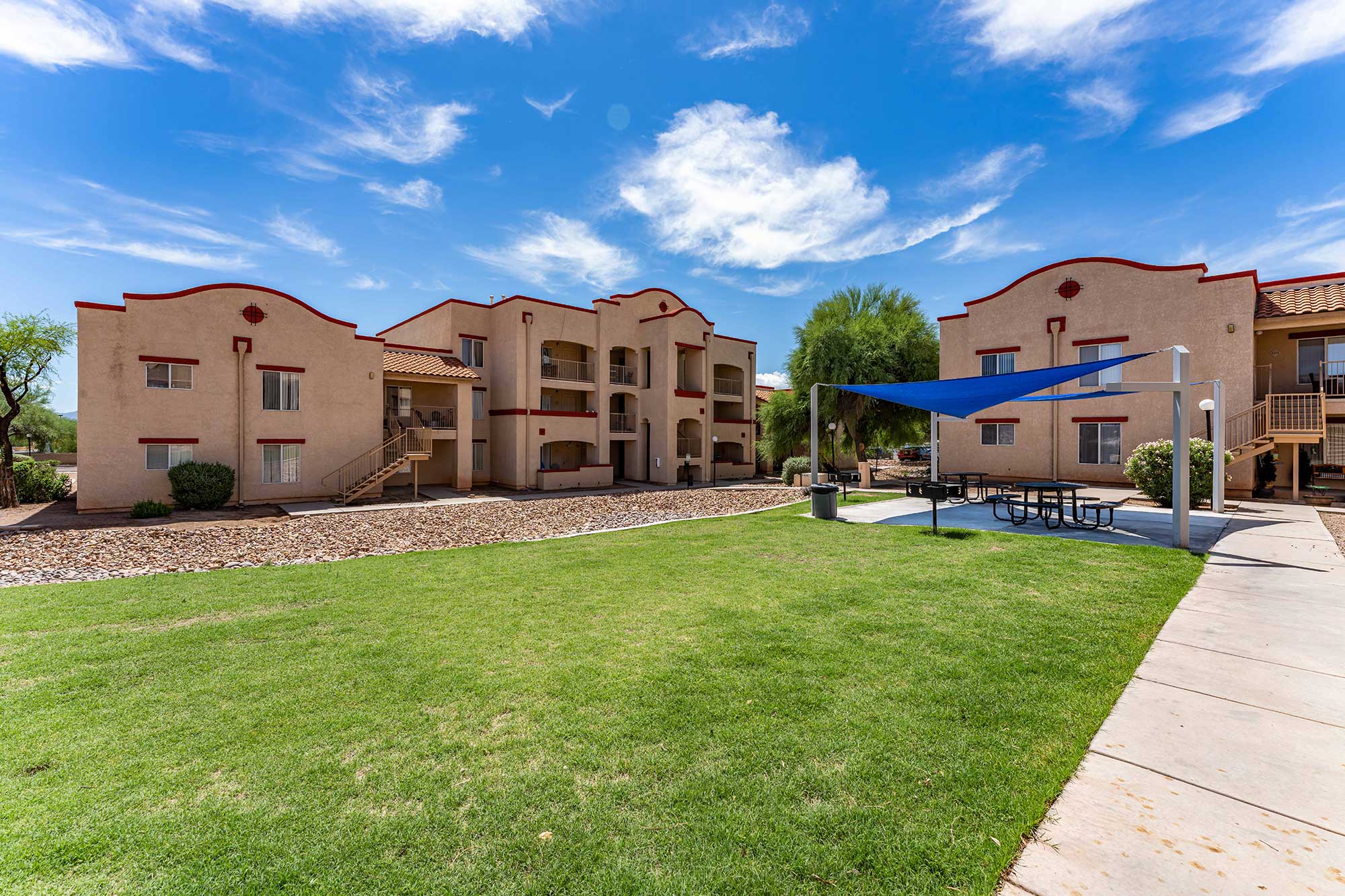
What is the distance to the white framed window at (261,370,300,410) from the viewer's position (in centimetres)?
1873

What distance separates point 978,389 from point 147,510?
2224 centimetres

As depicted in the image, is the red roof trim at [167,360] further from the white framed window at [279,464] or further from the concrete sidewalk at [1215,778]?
the concrete sidewalk at [1215,778]

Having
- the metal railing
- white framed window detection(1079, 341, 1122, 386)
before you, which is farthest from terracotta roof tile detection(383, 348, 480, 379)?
white framed window detection(1079, 341, 1122, 386)

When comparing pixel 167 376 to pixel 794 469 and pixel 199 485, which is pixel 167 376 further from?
pixel 794 469

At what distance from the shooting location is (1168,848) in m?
2.71

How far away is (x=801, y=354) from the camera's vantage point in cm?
2942

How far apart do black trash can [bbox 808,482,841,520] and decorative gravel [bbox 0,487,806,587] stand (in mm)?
3065

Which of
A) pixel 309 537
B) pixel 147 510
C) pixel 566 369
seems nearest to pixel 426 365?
pixel 566 369

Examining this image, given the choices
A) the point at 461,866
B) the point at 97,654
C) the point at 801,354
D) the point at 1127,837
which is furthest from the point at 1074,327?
the point at 97,654

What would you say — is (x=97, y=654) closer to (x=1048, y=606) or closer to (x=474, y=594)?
(x=474, y=594)

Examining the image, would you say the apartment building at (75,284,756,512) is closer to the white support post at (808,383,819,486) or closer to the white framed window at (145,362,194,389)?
the white framed window at (145,362,194,389)

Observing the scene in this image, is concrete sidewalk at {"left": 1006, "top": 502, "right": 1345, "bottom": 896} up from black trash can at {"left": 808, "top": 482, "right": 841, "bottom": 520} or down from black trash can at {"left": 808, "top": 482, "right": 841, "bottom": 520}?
down

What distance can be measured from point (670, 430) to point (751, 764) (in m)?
24.1

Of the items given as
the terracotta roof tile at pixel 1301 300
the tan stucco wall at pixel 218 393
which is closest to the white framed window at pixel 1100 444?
the terracotta roof tile at pixel 1301 300
